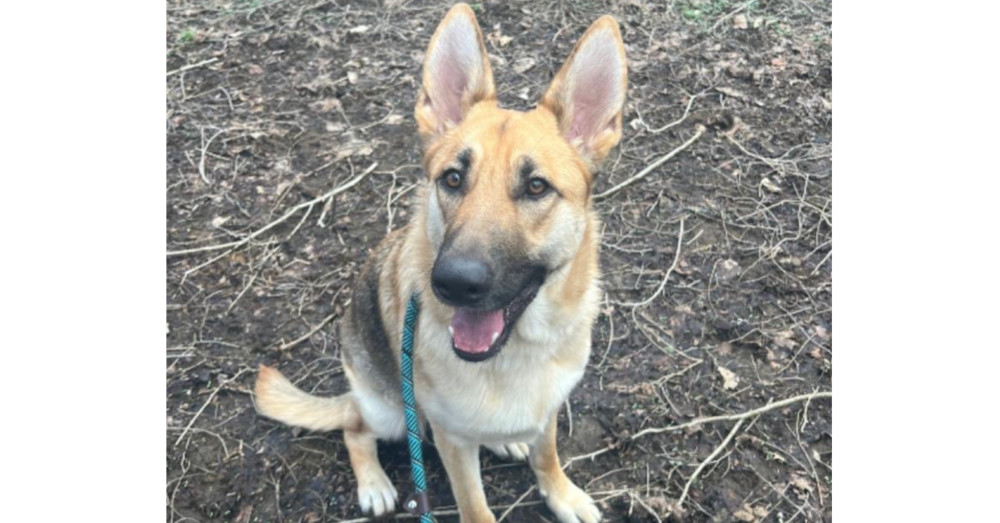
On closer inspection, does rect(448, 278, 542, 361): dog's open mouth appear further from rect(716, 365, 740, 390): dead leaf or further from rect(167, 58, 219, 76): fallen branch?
rect(167, 58, 219, 76): fallen branch

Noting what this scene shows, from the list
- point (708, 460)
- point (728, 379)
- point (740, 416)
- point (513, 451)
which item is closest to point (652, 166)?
point (728, 379)

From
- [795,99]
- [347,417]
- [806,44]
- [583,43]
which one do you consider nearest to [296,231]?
[347,417]

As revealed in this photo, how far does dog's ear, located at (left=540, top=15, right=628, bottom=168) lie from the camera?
2766 mm

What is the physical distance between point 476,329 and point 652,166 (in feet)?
11.1

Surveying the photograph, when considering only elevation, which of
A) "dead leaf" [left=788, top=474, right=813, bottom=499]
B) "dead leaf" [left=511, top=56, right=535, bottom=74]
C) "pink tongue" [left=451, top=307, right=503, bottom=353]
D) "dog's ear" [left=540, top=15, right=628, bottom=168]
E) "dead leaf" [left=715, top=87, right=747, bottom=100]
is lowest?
"dead leaf" [left=788, top=474, right=813, bottom=499]

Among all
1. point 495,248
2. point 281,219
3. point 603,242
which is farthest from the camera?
point 281,219

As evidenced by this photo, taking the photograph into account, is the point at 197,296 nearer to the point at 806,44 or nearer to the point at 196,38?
the point at 196,38

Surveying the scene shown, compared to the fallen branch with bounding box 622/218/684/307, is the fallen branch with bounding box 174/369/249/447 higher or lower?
lower

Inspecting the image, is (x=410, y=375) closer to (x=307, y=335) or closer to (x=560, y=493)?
(x=560, y=493)

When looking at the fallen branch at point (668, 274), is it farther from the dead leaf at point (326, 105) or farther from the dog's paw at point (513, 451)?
the dead leaf at point (326, 105)

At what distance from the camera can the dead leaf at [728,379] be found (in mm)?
4191

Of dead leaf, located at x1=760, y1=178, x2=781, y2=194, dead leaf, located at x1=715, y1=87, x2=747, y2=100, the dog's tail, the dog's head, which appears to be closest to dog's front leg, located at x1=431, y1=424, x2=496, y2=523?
the dog's head

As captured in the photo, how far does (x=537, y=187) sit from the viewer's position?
275 centimetres

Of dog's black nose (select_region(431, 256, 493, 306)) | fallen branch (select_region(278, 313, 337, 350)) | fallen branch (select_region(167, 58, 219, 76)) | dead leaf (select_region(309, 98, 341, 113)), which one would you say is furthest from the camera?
fallen branch (select_region(167, 58, 219, 76))
